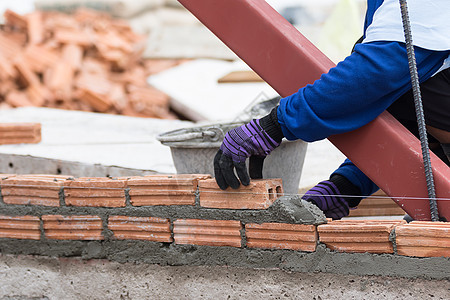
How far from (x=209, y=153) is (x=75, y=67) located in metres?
6.46

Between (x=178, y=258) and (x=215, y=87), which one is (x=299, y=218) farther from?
(x=215, y=87)

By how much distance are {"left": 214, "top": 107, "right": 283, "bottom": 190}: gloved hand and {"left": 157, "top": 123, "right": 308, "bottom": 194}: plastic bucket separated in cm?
60

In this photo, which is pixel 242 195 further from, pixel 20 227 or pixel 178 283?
pixel 20 227

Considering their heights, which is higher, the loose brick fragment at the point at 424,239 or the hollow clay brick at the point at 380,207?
the hollow clay brick at the point at 380,207

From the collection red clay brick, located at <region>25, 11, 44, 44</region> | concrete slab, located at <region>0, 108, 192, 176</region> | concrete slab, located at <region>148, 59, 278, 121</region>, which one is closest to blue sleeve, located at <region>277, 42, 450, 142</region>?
concrete slab, located at <region>0, 108, 192, 176</region>

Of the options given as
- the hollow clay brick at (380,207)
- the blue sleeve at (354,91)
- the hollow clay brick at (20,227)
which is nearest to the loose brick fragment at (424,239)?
the blue sleeve at (354,91)

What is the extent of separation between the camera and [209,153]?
333 cm

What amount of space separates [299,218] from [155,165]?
1.81 meters

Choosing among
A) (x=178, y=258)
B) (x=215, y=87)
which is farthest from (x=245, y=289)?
(x=215, y=87)

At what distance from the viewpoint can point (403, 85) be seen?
2.51 m

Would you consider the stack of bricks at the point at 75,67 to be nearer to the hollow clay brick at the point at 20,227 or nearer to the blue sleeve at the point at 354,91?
the hollow clay brick at the point at 20,227

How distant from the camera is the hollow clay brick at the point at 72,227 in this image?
9.75 ft

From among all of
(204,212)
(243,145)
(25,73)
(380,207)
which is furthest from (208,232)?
(25,73)

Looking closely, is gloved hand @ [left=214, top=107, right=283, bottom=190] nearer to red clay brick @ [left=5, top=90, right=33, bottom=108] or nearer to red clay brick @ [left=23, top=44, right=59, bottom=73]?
red clay brick @ [left=5, top=90, right=33, bottom=108]
